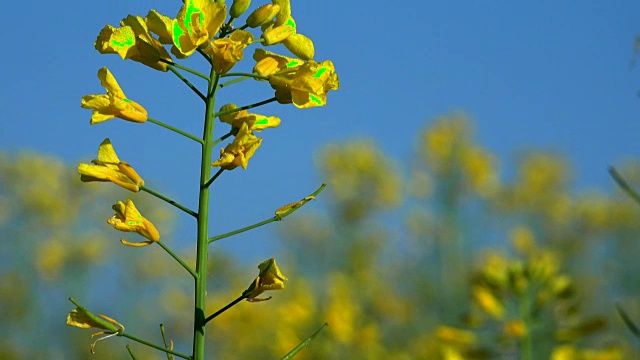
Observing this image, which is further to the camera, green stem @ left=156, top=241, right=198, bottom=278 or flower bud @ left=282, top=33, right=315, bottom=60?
flower bud @ left=282, top=33, right=315, bottom=60

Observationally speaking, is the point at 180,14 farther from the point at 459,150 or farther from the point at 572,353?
the point at 459,150

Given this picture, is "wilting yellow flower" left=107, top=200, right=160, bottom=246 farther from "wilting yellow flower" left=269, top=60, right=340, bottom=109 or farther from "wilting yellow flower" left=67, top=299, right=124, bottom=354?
"wilting yellow flower" left=269, top=60, right=340, bottom=109

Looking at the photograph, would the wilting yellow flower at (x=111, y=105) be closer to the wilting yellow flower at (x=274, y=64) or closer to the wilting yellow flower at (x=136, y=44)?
the wilting yellow flower at (x=136, y=44)

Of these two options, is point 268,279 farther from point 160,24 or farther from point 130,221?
point 160,24

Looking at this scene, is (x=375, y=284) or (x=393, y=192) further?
(x=393, y=192)

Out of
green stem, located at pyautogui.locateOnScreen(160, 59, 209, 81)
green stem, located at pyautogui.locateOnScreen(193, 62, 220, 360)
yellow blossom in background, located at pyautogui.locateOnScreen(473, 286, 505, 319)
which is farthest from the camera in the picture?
yellow blossom in background, located at pyautogui.locateOnScreen(473, 286, 505, 319)

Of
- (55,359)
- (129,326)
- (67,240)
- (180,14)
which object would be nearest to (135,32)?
(180,14)

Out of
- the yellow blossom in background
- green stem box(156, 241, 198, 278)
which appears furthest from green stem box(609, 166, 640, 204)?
the yellow blossom in background
